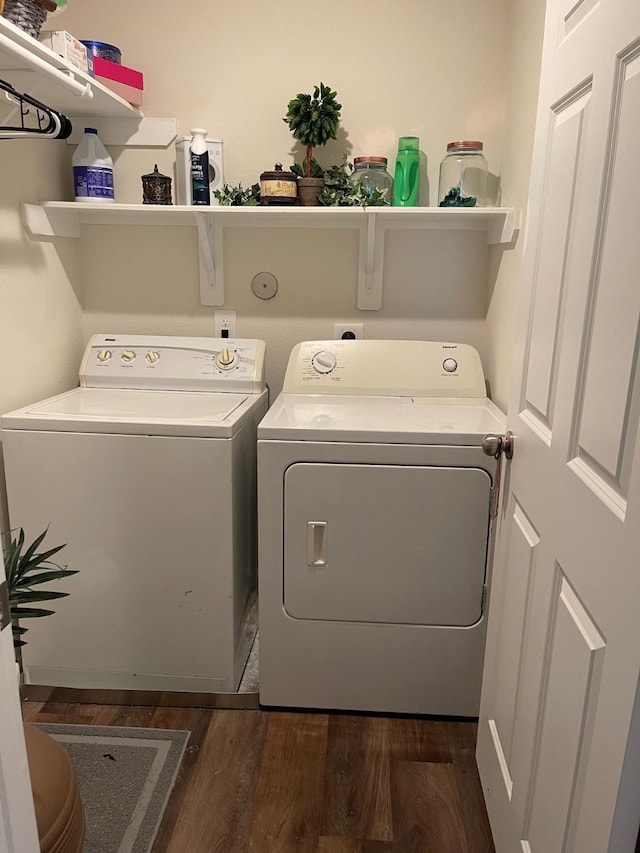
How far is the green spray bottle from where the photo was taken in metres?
2.16

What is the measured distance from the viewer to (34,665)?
1.96 meters

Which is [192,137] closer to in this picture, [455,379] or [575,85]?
[455,379]

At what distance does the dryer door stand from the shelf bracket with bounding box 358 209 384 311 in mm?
857

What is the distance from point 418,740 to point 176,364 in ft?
4.70

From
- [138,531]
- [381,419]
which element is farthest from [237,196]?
[138,531]

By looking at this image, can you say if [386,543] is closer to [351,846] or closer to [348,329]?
[351,846]

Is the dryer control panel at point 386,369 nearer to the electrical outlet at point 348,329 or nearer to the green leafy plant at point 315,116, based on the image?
the electrical outlet at point 348,329

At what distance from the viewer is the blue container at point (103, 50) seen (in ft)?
6.53

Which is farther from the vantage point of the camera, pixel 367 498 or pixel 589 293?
pixel 367 498

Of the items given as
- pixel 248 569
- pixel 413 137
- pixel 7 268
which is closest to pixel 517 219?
pixel 413 137

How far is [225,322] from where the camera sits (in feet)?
7.94

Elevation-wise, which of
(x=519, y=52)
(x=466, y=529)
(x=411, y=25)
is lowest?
(x=466, y=529)

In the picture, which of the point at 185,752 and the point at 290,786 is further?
the point at 185,752

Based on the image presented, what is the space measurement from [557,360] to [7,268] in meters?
1.59
